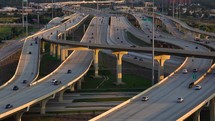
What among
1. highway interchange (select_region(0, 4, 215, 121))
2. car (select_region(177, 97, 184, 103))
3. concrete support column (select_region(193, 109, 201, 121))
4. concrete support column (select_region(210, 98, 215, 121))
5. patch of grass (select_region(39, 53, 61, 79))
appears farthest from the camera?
patch of grass (select_region(39, 53, 61, 79))

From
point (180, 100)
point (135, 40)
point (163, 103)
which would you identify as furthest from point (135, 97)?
point (135, 40)

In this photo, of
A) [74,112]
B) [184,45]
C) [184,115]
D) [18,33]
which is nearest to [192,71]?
[74,112]

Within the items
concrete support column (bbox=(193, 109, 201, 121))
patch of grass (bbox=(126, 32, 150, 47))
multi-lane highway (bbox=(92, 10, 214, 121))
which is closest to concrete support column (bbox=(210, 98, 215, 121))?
multi-lane highway (bbox=(92, 10, 214, 121))

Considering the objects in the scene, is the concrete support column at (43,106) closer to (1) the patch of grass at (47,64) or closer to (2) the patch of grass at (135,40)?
(1) the patch of grass at (47,64)

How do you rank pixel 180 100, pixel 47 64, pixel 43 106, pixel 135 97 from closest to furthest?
pixel 180 100 → pixel 135 97 → pixel 43 106 → pixel 47 64

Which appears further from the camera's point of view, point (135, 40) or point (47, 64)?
point (135, 40)

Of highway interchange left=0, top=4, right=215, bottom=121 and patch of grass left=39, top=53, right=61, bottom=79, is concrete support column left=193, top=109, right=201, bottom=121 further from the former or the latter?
patch of grass left=39, top=53, right=61, bottom=79

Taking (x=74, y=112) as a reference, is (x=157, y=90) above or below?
above

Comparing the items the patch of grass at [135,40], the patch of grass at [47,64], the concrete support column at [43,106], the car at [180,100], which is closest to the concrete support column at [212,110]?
the car at [180,100]

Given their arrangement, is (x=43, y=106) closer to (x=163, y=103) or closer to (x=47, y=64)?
(x=163, y=103)

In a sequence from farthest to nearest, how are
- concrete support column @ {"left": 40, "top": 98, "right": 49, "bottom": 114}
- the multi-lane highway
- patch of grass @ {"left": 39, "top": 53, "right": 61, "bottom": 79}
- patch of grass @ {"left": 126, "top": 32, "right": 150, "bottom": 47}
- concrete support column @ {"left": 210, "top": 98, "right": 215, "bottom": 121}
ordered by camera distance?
patch of grass @ {"left": 126, "top": 32, "right": 150, "bottom": 47} < patch of grass @ {"left": 39, "top": 53, "right": 61, "bottom": 79} < concrete support column @ {"left": 40, "top": 98, "right": 49, "bottom": 114} < concrete support column @ {"left": 210, "top": 98, "right": 215, "bottom": 121} < the multi-lane highway

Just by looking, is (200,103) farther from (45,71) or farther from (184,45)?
(184,45)
